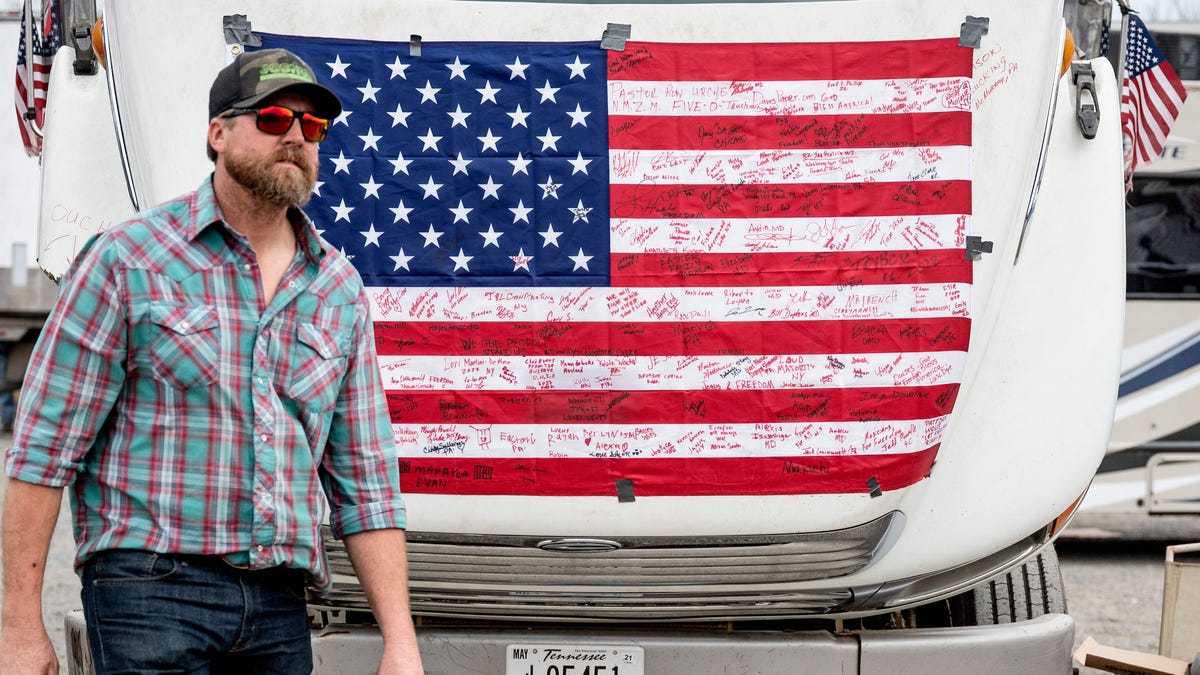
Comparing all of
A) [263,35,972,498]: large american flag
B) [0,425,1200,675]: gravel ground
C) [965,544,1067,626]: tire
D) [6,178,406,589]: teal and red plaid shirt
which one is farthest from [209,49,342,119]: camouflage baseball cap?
[0,425,1200,675]: gravel ground

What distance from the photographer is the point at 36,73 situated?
4.48 metres

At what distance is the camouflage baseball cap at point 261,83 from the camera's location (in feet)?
8.20

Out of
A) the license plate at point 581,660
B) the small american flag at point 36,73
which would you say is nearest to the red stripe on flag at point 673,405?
the license plate at point 581,660

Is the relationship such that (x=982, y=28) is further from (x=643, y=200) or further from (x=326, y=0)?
(x=326, y=0)

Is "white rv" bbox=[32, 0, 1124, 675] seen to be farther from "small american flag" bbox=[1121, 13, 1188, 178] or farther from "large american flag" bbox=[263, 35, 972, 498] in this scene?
"small american flag" bbox=[1121, 13, 1188, 178]

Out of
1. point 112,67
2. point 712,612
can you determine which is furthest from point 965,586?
point 112,67

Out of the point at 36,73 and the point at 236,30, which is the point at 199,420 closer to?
the point at 236,30

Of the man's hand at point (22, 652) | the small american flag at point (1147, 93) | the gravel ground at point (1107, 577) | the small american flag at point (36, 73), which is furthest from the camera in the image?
the gravel ground at point (1107, 577)

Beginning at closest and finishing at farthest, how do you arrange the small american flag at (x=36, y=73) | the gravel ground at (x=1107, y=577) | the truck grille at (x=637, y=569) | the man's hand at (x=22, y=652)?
1. the man's hand at (x=22, y=652)
2. the truck grille at (x=637, y=569)
3. the small american flag at (x=36, y=73)
4. the gravel ground at (x=1107, y=577)

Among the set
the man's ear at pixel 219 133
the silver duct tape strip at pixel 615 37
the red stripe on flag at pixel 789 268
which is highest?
the silver duct tape strip at pixel 615 37

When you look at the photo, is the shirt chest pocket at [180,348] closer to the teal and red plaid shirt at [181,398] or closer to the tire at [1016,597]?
the teal and red plaid shirt at [181,398]

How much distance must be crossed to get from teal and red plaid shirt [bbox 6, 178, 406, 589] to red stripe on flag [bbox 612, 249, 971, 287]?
→ 1.12 meters

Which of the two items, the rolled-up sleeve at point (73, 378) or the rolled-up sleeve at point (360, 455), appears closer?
the rolled-up sleeve at point (73, 378)

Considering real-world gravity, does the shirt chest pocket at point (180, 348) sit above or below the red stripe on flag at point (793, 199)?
below
